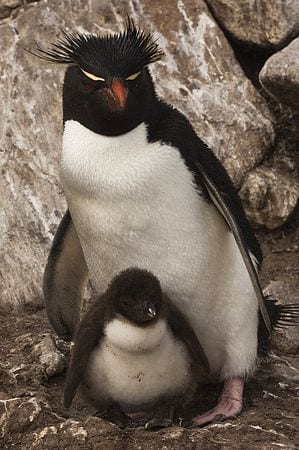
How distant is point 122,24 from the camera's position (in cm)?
584

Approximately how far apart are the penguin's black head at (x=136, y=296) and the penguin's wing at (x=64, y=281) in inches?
32.7

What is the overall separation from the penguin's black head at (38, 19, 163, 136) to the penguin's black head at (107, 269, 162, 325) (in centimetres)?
57

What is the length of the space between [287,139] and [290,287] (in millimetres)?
897

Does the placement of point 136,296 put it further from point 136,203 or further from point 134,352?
point 136,203

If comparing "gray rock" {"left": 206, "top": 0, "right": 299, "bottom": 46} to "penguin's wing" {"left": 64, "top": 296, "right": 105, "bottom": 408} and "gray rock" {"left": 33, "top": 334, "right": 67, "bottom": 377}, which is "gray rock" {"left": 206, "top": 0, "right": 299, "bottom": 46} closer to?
"gray rock" {"left": 33, "top": 334, "right": 67, "bottom": 377}

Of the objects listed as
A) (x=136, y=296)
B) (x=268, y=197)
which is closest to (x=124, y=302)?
(x=136, y=296)

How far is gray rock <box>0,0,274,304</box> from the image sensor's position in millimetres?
5566

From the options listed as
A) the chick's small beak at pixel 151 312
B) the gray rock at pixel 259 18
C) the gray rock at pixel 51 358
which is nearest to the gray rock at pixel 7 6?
the gray rock at pixel 259 18

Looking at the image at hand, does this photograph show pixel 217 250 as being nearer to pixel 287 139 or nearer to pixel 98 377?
pixel 98 377

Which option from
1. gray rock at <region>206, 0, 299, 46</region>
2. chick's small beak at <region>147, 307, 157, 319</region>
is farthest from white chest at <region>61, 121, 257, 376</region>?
gray rock at <region>206, 0, 299, 46</region>

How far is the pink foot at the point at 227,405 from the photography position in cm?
408

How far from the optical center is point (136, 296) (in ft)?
12.5

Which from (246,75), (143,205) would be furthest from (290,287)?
(143,205)

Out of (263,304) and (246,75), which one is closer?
(263,304)
